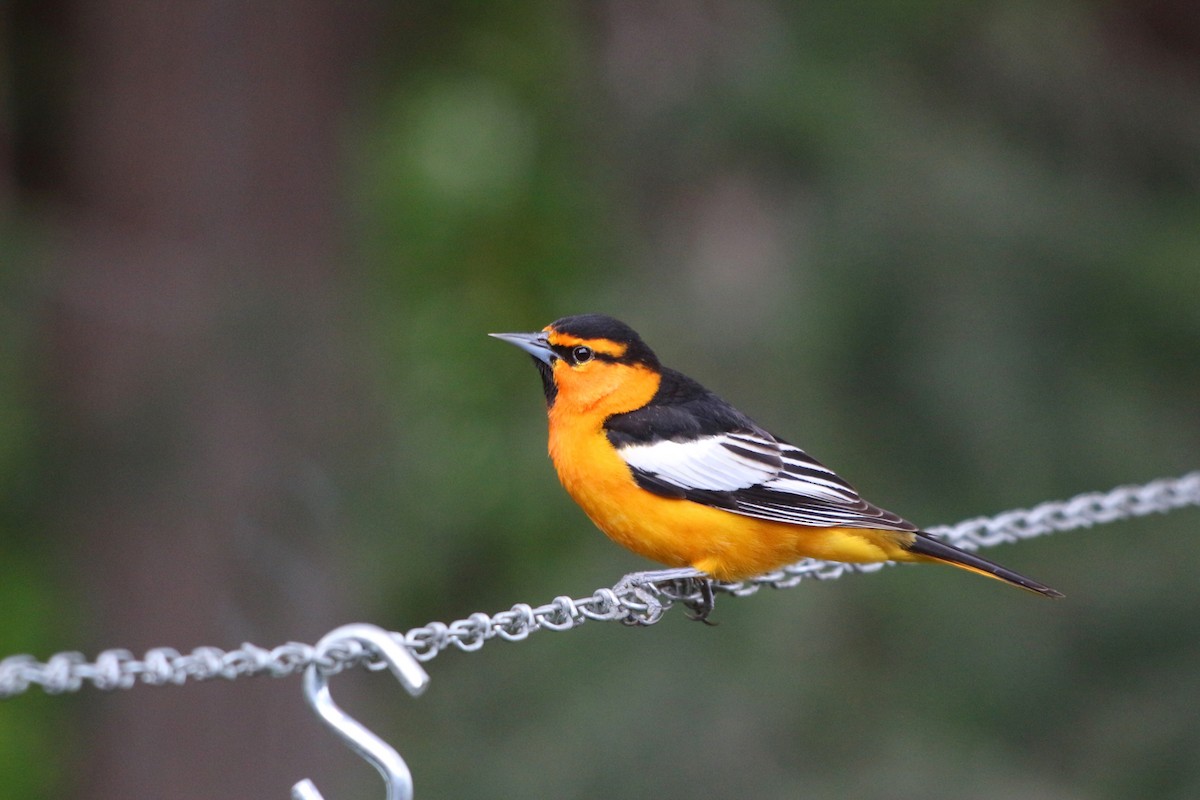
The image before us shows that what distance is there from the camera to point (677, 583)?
4.38m

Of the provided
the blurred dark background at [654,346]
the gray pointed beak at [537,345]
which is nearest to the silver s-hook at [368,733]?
the gray pointed beak at [537,345]

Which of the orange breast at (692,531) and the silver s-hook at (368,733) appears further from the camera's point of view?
the orange breast at (692,531)

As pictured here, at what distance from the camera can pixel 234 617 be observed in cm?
733

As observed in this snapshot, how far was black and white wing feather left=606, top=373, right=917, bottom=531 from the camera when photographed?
13.3ft

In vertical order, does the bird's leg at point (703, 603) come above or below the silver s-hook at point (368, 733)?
below

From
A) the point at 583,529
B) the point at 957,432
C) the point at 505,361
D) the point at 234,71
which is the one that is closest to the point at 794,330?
the point at 957,432

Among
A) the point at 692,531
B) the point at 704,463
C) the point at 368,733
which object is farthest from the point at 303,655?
the point at 704,463

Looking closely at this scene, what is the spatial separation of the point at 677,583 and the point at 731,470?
47 cm

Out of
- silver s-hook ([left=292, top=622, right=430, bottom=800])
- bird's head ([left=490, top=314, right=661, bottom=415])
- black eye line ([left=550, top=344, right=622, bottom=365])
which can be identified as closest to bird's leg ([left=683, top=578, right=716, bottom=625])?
bird's head ([left=490, top=314, right=661, bottom=415])

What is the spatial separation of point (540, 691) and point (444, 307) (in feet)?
10.4

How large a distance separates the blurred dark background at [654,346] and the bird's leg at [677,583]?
173 cm

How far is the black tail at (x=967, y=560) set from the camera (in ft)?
12.4

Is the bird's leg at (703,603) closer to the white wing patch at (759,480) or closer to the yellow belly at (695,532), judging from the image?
the yellow belly at (695,532)

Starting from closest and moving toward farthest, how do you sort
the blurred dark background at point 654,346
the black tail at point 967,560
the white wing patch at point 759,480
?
the black tail at point 967,560
the white wing patch at point 759,480
the blurred dark background at point 654,346
